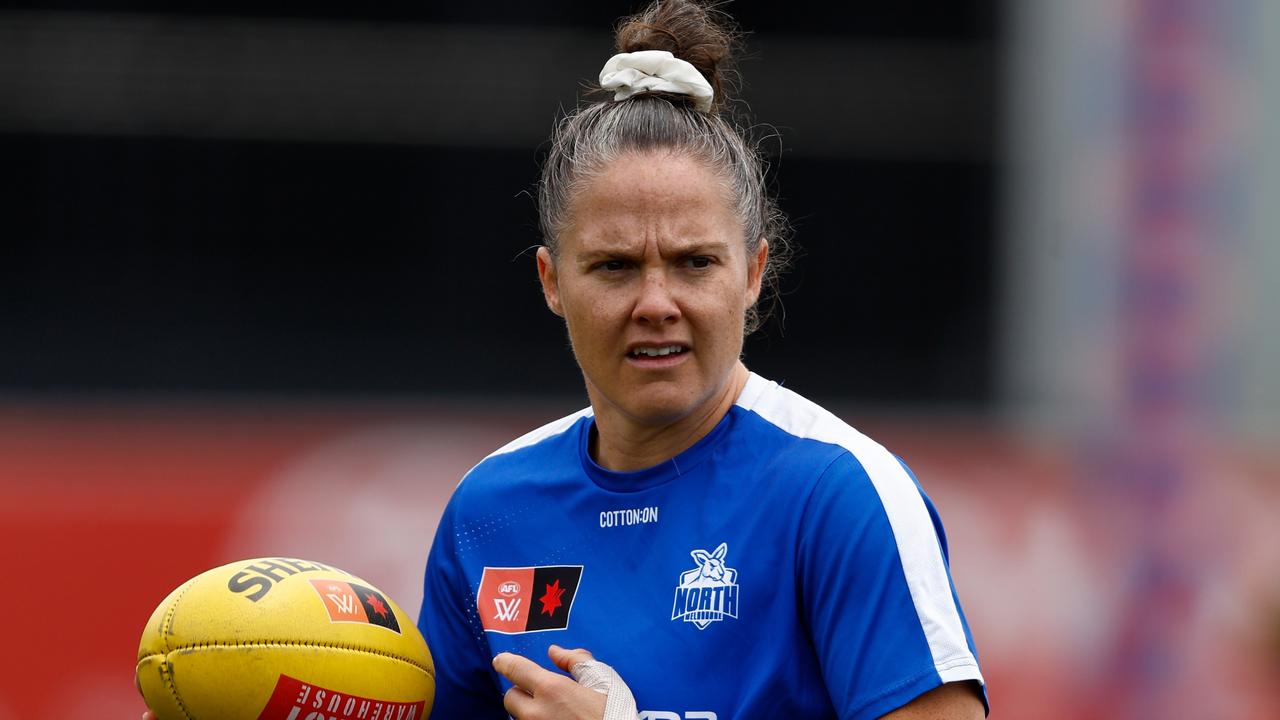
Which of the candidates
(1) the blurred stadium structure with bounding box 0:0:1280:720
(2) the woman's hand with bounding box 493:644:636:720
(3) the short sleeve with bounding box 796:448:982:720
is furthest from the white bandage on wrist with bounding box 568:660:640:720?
(1) the blurred stadium structure with bounding box 0:0:1280:720

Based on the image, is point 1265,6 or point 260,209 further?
point 1265,6

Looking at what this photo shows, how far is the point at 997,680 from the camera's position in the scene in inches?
262

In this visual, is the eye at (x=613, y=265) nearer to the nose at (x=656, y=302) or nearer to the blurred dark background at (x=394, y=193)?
the nose at (x=656, y=302)

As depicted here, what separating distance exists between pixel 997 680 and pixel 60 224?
5.16 meters

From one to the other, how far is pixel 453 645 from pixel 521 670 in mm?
388

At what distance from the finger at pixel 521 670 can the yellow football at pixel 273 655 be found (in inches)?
8.8

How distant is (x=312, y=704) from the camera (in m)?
2.61


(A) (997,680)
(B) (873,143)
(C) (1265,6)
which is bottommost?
(A) (997,680)

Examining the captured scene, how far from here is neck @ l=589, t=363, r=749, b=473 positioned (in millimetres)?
2637

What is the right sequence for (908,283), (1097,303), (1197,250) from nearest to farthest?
(1197,250) < (1097,303) < (908,283)

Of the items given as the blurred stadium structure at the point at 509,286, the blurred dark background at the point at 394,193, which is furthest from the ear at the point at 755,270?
the blurred dark background at the point at 394,193

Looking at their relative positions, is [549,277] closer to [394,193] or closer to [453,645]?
[453,645]

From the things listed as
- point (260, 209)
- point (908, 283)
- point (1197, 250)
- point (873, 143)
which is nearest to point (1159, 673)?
point (1197, 250)

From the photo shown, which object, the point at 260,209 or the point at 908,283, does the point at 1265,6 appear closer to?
the point at 908,283
